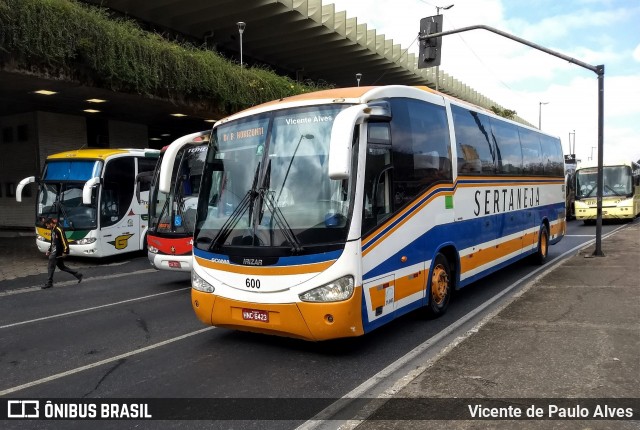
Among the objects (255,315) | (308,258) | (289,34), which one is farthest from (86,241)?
(289,34)

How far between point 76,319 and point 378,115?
5836 millimetres

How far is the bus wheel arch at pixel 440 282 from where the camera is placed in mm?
7141

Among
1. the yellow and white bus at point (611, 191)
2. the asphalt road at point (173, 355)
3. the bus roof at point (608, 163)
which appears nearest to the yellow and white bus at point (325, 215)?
the asphalt road at point (173, 355)

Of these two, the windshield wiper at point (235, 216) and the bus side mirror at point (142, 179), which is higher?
the bus side mirror at point (142, 179)

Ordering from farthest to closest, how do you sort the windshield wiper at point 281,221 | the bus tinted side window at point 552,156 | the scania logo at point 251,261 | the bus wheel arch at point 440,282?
1. the bus tinted side window at point 552,156
2. the bus wheel arch at point 440,282
3. the scania logo at point 251,261
4. the windshield wiper at point 281,221

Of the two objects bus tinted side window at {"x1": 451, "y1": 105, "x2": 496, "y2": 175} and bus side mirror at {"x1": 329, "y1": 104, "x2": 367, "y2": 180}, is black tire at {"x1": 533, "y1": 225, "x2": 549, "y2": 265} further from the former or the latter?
bus side mirror at {"x1": 329, "y1": 104, "x2": 367, "y2": 180}

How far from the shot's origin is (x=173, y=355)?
600 cm

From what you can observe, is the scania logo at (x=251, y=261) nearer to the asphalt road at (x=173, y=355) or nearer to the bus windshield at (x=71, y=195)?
the asphalt road at (x=173, y=355)

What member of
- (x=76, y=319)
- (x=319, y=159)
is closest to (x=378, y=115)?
(x=319, y=159)

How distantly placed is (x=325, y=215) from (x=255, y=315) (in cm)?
138

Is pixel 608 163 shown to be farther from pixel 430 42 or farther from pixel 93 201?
pixel 93 201

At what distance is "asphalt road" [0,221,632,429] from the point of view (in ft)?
16.1

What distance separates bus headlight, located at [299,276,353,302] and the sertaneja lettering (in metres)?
4.01

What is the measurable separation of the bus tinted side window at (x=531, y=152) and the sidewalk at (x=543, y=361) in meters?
3.72
